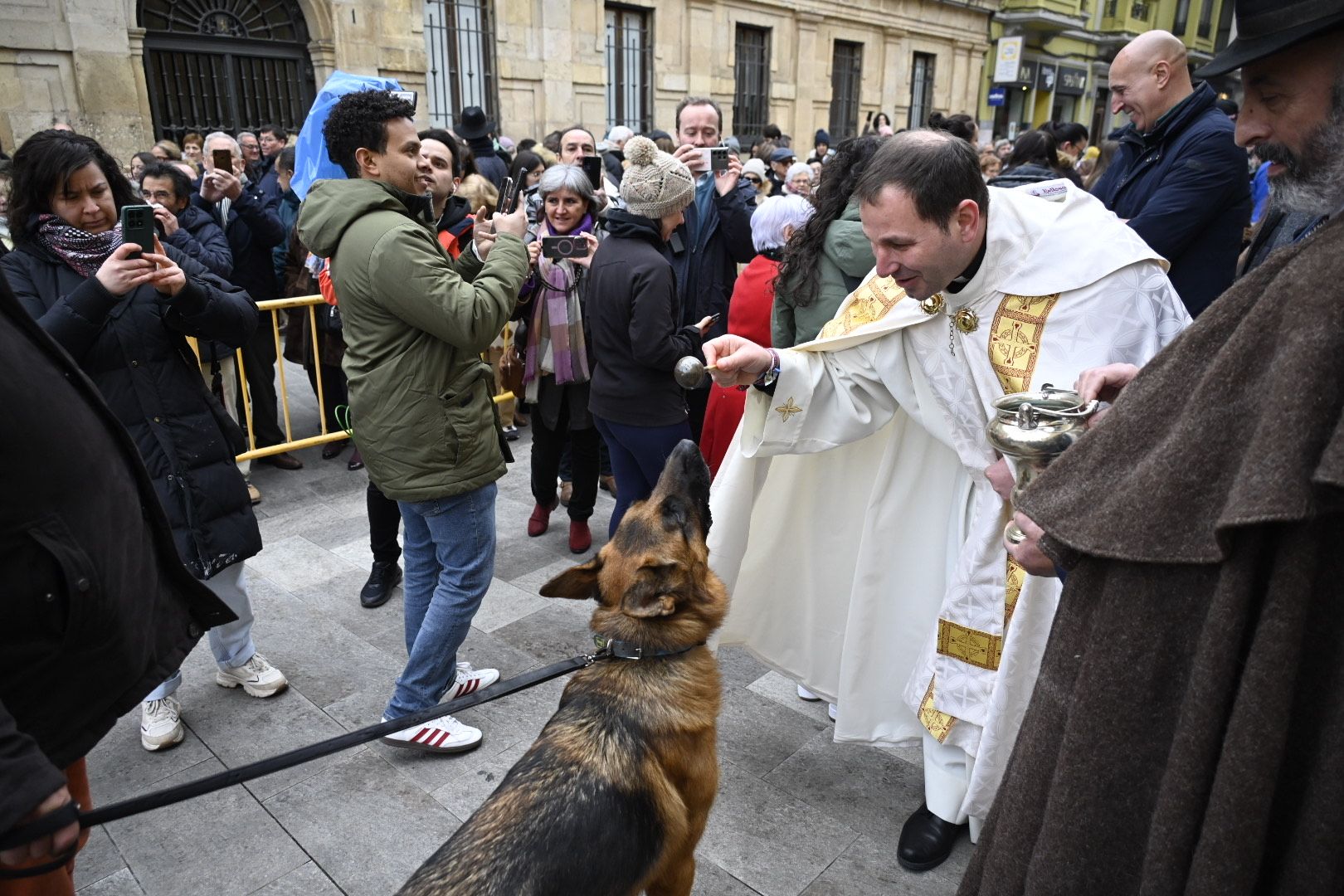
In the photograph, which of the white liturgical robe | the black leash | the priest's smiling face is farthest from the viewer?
the white liturgical robe

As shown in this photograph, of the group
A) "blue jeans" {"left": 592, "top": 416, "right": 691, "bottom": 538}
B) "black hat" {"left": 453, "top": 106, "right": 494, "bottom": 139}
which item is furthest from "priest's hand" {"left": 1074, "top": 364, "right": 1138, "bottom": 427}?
"black hat" {"left": 453, "top": 106, "right": 494, "bottom": 139}

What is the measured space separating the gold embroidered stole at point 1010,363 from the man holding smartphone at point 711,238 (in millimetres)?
2911

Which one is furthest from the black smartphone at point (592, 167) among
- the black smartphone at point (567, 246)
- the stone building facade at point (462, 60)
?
the stone building facade at point (462, 60)

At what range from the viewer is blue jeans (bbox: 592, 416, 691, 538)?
4.46 metres

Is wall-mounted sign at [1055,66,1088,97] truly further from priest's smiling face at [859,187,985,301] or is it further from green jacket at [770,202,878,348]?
priest's smiling face at [859,187,985,301]

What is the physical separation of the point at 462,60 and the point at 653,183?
43.9 ft

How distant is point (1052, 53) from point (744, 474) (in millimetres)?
36389

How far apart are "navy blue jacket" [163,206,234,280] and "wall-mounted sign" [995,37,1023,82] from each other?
2681 centimetres

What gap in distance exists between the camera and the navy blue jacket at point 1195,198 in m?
4.41

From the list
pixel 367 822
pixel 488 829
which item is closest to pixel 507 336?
pixel 367 822

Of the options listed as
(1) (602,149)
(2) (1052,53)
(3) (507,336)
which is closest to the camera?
(3) (507,336)

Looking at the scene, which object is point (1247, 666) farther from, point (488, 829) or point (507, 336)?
point (507, 336)

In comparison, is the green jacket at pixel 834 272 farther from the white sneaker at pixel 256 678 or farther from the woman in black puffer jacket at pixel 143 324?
the white sneaker at pixel 256 678

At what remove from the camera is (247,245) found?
6.82 m
